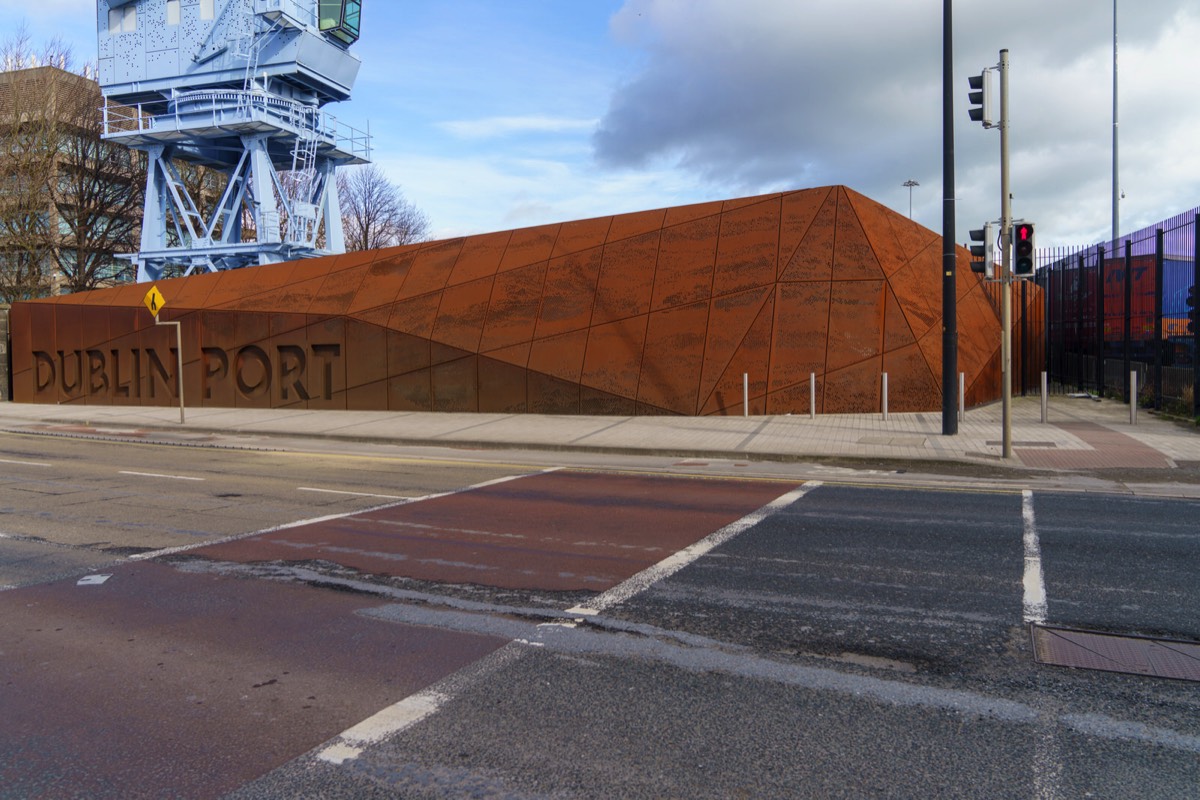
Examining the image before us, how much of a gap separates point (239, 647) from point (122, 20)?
42.5 m

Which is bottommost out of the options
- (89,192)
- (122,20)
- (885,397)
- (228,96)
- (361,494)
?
(361,494)

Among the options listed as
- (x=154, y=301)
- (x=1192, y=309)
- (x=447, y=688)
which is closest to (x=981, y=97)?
(x=1192, y=309)

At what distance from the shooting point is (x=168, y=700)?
436cm

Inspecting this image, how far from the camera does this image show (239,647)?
5.14 metres

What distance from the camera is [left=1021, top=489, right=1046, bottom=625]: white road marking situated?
5.66m

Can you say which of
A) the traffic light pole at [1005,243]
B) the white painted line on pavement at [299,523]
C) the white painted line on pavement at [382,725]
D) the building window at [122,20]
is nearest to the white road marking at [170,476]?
the white painted line on pavement at [299,523]

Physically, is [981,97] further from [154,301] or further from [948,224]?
[154,301]

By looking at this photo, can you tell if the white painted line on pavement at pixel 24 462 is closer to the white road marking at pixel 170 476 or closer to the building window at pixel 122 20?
the white road marking at pixel 170 476

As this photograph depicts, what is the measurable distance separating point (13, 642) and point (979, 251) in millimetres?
13912

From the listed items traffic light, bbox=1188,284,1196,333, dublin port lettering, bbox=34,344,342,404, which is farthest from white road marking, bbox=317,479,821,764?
dublin port lettering, bbox=34,344,342,404

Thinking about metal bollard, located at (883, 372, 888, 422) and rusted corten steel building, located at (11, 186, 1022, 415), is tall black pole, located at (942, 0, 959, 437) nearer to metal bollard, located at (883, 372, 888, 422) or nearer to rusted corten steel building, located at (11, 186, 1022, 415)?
metal bollard, located at (883, 372, 888, 422)

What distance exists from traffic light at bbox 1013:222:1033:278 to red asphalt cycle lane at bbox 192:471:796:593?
18.3 ft

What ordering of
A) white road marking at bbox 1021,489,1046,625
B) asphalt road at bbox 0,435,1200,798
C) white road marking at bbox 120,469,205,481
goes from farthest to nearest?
white road marking at bbox 120,469,205,481 < white road marking at bbox 1021,489,1046,625 < asphalt road at bbox 0,435,1200,798

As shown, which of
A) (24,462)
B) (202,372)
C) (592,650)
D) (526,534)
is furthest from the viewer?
(202,372)
